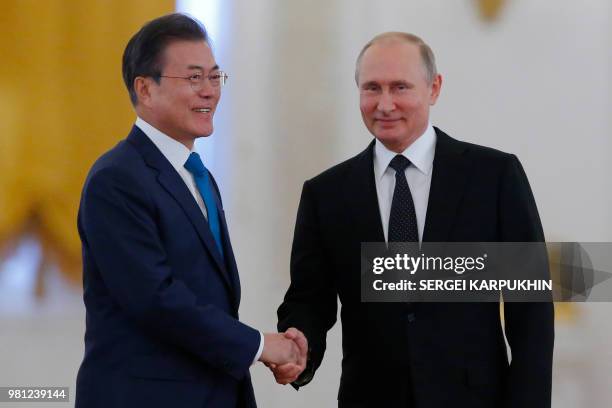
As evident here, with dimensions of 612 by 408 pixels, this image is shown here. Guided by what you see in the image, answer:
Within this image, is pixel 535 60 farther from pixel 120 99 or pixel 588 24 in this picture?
pixel 120 99

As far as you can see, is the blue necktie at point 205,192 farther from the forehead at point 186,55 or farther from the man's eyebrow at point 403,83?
the man's eyebrow at point 403,83

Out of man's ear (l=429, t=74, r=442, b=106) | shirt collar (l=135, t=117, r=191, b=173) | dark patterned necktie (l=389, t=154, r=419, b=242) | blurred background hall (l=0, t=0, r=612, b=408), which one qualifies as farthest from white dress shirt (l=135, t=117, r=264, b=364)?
blurred background hall (l=0, t=0, r=612, b=408)

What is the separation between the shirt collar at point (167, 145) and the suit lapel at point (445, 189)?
0.58 m

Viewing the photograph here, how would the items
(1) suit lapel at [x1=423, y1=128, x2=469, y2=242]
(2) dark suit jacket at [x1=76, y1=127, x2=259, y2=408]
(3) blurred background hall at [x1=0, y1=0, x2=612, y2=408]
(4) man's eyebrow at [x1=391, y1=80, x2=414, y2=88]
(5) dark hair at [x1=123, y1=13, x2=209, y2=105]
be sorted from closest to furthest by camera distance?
(2) dark suit jacket at [x1=76, y1=127, x2=259, y2=408]
(5) dark hair at [x1=123, y1=13, x2=209, y2=105]
(1) suit lapel at [x1=423, y1=128, x2=469, y2=242]
(4) man's eyebrow at [x1=391, y1=80, x2=414, y2=88]
(3) blurred background hall at [x1=0, y1=0, x2=612, y2=408]

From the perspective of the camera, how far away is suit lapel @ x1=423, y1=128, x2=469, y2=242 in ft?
6.54

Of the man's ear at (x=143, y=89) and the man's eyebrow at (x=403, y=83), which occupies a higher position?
the man's eyebrow at (x=403, y=83)

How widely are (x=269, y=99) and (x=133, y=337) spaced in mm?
1895

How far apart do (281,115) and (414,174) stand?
150 centimetres

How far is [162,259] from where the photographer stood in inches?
68.6

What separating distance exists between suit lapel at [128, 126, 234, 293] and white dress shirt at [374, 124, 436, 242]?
447mm

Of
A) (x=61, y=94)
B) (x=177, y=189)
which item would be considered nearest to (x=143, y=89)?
(x=177, y=189)

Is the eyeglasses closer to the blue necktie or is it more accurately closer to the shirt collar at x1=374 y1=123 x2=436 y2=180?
the blue necktie

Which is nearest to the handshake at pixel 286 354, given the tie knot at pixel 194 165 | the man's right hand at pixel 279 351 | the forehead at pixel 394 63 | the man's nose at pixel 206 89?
the man's right hand at pixel 279 351

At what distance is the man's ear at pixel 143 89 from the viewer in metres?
1.88
